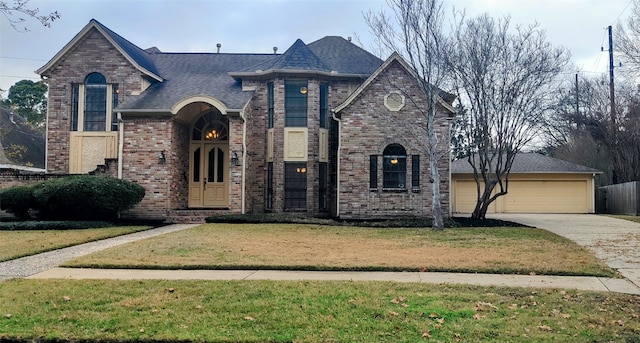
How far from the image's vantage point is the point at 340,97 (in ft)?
66.5

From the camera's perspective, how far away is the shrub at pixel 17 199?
15.9 metres

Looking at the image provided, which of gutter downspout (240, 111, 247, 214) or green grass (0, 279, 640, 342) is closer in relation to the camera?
green grass (0, 279, 640, 342)

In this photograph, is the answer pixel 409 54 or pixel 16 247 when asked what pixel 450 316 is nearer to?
pixel 16 247

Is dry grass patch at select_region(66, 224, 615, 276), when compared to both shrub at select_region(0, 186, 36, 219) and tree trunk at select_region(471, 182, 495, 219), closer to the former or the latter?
tree trunk at select_region(471, 182, 495, 219)

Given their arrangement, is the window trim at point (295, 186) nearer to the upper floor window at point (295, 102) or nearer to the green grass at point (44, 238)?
the upper floor window at point (295, 102)

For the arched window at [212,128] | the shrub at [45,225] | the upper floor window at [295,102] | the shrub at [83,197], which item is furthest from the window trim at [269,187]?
the shrub at [45,225]

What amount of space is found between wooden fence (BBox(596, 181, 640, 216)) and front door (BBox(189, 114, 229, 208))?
2060cm

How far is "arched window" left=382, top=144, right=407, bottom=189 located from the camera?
18562 mm

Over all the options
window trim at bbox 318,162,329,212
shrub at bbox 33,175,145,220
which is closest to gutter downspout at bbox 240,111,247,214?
window trim at bbox 318,162,329,212

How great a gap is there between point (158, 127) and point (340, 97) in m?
7.33

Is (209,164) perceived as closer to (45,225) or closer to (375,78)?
(45,225)

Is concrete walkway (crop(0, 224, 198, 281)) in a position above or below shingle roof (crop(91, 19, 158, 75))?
below

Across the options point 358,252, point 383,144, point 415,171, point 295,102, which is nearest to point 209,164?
point 295,102

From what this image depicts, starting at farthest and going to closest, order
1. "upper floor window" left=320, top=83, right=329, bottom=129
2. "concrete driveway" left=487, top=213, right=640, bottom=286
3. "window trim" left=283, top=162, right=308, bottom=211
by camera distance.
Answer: "upper floor window" left=320, top=83, right=329, bottom=129 → "window trim" left=283, top=162, right=308, bottom=211 → "concrete driveway" left=487, top=213, right=640, bottom=286
